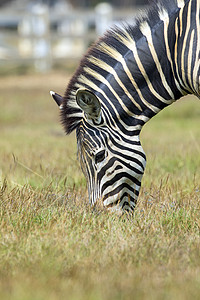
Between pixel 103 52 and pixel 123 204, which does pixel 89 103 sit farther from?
pixel 123 204

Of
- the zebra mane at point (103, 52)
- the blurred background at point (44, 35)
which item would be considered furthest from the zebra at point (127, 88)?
the blurred background at point (44, 35)

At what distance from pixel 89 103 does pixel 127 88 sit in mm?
420

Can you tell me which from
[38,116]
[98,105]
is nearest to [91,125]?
[98,105]

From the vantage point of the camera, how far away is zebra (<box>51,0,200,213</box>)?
152 inches

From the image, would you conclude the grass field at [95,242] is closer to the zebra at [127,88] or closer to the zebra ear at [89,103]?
the zebra at [127,88]

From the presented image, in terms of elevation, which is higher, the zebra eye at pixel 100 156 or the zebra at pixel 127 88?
the zebra at pixel 127 88

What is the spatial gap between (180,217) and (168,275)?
108 centimetres

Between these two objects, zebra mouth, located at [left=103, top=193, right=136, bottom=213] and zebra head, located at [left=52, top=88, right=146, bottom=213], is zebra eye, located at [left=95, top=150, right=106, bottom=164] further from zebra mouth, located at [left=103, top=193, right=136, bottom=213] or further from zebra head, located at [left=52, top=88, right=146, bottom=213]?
zebra mouth, located at [left=103, top=193, right=136, bottom=213]

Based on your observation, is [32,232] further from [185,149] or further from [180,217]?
Answer: [185,149]

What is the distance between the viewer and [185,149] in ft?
Answer: 23.6

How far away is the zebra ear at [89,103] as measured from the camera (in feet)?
12.1

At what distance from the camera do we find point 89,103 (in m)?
3.76

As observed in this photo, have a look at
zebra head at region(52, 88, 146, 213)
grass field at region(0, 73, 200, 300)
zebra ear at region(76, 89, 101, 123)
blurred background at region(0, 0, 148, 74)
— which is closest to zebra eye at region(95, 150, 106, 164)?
zebra head at region(52, 88, 146, 213)

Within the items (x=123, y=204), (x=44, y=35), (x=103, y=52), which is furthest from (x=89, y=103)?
(x=44, y=35)
